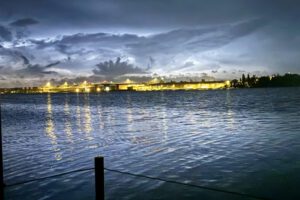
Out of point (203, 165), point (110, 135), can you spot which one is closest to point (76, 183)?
point (203, 165)

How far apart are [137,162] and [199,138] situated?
11.5 metres

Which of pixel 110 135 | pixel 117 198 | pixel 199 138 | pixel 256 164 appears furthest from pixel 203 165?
pixel 110 135

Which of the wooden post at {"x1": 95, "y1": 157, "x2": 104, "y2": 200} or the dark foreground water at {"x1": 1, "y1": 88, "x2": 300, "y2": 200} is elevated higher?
the wooden post at {"x1": 95, "y1": 157, "x2": 104, "y2": 200}

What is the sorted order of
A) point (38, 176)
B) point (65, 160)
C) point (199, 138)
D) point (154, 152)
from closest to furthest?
point (38, 176), point (65, 160), point (154, 152), point (199, 138)

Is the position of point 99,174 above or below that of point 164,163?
above

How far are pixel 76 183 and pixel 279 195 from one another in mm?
8884

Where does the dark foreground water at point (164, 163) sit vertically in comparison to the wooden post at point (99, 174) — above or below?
below

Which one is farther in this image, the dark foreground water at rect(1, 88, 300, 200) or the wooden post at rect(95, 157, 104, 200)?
the dark foreground water at rect(1, 88, 300, 200)

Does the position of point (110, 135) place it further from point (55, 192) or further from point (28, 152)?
point (55, 192)

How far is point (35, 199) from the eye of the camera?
14969 millimetres

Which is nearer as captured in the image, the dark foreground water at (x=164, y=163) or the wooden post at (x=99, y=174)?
Answer: the wooden post at (x=99, y=174)

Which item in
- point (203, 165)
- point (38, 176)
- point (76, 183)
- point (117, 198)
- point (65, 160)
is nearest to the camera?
point (117, 198)

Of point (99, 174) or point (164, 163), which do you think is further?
point (164, 163)

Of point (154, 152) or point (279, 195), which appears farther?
point (154, 152)
